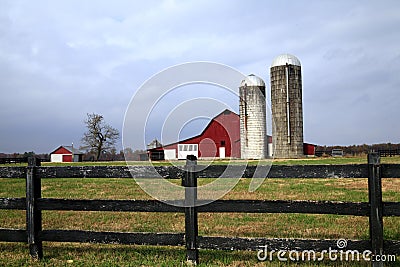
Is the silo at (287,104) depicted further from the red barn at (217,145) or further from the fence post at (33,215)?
the fence post at (33,215)

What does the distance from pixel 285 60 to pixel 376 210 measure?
38.1 meters

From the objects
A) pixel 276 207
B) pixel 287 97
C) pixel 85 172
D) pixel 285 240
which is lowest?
pixel 285 240

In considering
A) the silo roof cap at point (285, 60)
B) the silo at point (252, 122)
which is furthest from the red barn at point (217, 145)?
the silo roof cap at point (285, 60)

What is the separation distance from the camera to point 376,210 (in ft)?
16.3

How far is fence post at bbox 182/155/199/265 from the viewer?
5520mm

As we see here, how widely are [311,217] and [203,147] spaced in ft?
117

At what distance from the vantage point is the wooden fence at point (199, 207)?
5.01 metres

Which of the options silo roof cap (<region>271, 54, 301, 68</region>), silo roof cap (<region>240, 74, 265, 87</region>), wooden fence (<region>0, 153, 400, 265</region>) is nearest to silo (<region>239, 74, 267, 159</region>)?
silo roof cap (<region>240, 74, 265, 87</region>)

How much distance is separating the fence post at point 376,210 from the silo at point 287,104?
3664 cm

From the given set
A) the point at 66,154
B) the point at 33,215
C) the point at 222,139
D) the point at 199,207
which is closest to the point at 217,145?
the point at 222,139

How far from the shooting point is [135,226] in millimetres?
8156

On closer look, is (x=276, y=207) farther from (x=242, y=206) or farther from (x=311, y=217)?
(x=311, y=217)

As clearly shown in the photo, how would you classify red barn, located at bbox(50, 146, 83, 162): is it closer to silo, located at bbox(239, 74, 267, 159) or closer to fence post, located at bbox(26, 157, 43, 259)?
silo, located at bbox(239, 74, 267, 159)

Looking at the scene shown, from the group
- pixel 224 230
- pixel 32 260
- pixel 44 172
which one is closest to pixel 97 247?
pixel 32 260
